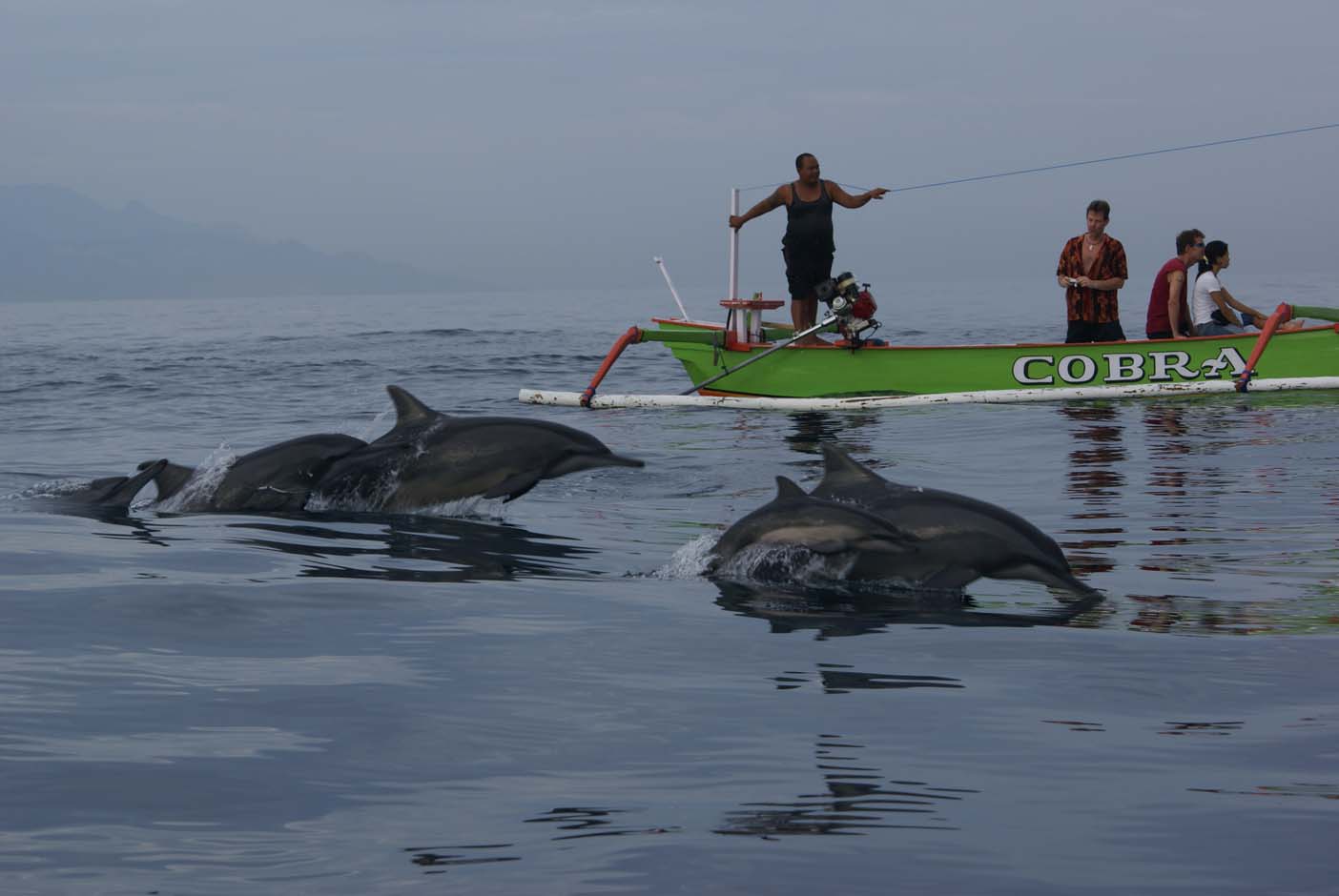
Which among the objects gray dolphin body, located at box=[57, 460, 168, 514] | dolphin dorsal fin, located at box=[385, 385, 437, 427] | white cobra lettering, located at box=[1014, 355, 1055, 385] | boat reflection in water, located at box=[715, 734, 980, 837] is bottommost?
boat reflection in water, located at box=[715, 734, 980, 837]

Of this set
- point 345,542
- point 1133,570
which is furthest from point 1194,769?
point 345,542

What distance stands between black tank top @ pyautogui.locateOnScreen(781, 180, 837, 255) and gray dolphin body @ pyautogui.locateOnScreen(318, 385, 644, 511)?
33.0ft

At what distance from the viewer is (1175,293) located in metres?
18.6

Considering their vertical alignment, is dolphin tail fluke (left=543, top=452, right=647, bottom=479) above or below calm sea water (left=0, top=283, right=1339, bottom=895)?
above

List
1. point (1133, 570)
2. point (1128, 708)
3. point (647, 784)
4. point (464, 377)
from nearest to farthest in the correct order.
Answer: point (647, 784) → point (1128, 708) → point (1133, 570) → point (464, 377)

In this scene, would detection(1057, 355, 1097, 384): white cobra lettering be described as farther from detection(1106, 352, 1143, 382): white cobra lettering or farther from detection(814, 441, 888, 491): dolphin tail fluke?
detection(814, 441, 888, 491): dolphin tail fluke

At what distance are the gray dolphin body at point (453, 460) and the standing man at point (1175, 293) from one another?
11.6 meters

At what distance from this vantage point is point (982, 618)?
247 inches

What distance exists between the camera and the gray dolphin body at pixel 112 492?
9883 millimetres

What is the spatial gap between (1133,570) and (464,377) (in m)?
22.2

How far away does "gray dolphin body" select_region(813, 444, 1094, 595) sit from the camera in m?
6.64

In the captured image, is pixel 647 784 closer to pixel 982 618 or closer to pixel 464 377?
pixel 982 618

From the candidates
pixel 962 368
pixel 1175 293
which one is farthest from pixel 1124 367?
pixel 962 368

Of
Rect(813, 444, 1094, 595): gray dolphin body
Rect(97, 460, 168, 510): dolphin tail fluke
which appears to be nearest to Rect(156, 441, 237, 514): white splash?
Rect(97, 460, 168, 510): dolphin tail fluke
